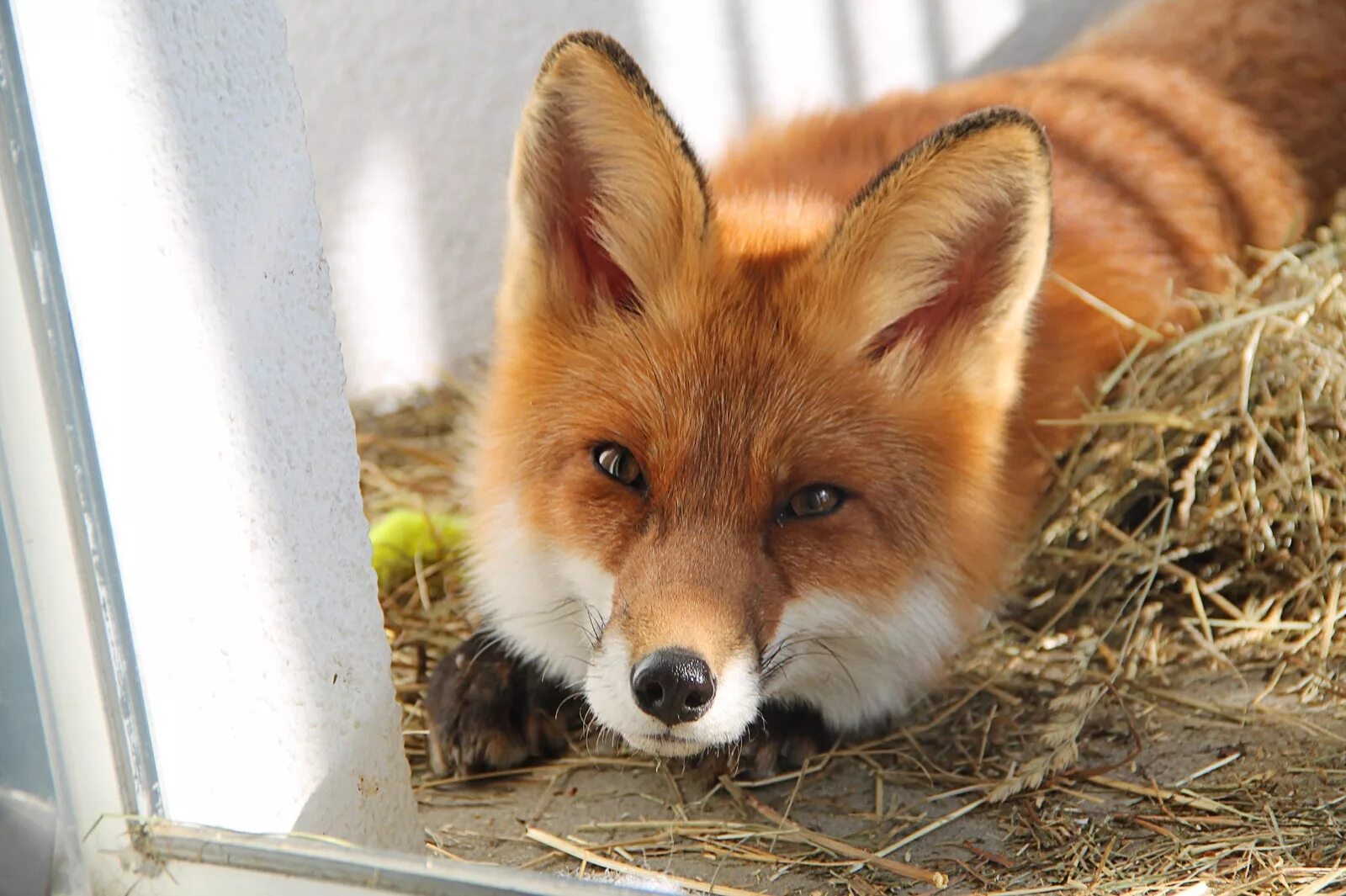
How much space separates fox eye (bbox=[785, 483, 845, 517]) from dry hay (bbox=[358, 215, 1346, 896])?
0.47m

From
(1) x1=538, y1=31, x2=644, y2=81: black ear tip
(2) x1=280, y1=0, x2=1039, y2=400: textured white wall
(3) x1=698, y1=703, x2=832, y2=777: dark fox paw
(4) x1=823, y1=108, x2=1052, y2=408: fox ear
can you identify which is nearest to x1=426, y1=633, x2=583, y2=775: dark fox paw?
(3) x1=698, y1=703, x2=832, y2=777: dark fox paw

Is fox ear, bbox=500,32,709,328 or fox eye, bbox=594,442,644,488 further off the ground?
fox ear, bbox=500,32,709,328

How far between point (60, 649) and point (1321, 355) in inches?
91.2

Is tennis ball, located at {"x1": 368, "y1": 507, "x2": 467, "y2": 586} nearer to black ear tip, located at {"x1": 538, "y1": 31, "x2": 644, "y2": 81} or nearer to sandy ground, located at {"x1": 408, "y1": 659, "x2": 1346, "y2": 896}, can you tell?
sandy ground, located at {"x1": 408, "y1": 659, "x2": 1346, "y2": 896}

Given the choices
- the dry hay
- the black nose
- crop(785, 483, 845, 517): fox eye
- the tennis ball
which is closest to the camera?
the black nose

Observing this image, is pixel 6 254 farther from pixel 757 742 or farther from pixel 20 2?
pixel 757 742

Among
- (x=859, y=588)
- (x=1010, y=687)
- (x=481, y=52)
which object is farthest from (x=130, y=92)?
(x=481, y=52)

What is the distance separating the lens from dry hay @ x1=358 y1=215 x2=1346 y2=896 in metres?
1.77

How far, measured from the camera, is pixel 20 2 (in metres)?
1.34

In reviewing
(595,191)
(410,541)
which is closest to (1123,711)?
(595,191)

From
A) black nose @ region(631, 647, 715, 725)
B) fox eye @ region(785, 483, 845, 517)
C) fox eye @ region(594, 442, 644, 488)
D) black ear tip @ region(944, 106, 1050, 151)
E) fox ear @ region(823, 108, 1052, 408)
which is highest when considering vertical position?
black ear tip @ region(944, 106, 1050, 151)

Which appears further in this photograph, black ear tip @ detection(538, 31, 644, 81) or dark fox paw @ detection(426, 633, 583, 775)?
dark fox paw @ detection(426, 633, 583, 775)

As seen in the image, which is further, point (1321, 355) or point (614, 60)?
point (1321, 355)

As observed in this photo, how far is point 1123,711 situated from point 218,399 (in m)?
1.57
